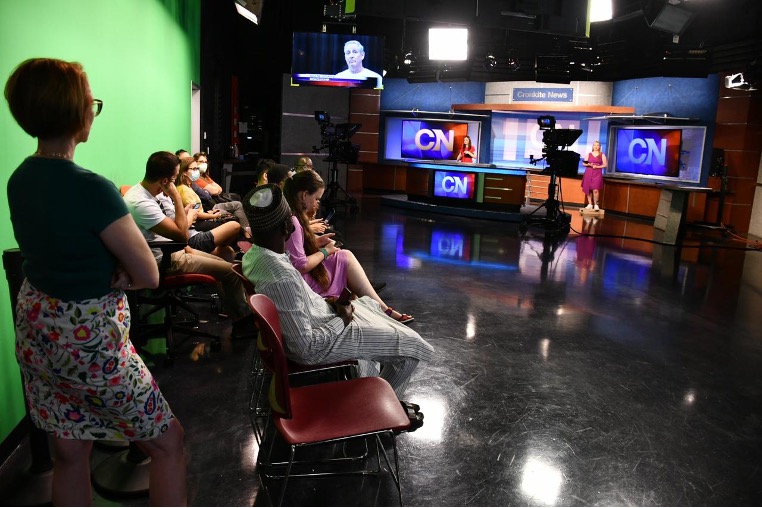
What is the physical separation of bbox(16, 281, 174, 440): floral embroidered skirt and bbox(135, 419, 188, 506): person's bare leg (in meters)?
0.04

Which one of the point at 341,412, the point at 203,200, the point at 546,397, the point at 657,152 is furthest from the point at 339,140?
the point at 341,412

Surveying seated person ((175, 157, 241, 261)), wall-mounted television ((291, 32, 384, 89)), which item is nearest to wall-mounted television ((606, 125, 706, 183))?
wall-mounted television ((291, 32, 384, 89))

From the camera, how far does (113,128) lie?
432 cm

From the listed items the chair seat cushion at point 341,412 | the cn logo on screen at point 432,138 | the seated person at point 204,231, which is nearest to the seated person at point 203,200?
the seated person at point 204,231

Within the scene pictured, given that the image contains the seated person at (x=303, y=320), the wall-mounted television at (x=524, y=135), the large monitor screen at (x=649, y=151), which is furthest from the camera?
the wall-mounted television at (x=524, y=135)

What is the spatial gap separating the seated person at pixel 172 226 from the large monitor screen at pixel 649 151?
10576 mm

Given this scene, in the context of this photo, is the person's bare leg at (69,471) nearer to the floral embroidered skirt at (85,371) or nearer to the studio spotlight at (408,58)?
the floral embroidered skirt at (85,371)

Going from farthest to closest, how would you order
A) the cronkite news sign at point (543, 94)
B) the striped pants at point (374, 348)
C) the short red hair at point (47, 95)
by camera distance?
the cronkite news sign at point (543, 94) < the striped pants at point (374, 348) < the short red hair at point (47, 95)

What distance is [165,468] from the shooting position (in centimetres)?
169

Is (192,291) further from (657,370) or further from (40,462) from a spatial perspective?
(657,370)

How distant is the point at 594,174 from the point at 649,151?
1.24m

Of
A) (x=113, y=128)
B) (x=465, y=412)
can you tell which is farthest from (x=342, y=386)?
(x=113, y=128)

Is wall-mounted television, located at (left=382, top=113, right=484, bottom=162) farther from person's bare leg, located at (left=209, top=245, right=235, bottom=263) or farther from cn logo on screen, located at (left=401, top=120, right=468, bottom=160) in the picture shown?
person's bare leg, located at (left=209, top=245, right=235, bottom=263)

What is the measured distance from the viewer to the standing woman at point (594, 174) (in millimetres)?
12406
